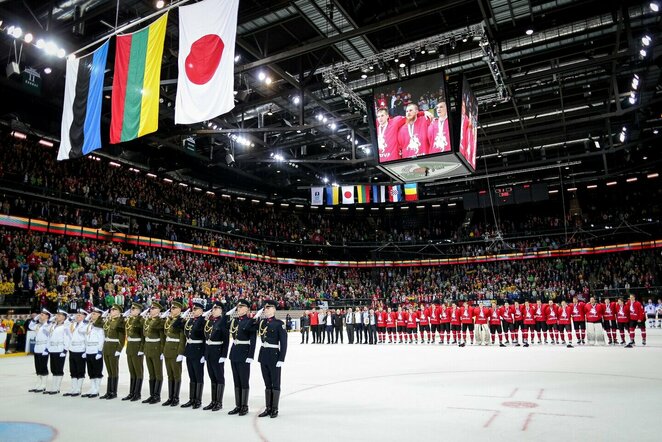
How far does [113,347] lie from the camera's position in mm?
8922

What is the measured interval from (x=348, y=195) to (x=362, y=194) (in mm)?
923

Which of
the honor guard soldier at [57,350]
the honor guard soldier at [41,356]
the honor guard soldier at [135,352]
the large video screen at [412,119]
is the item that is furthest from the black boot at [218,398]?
the large video screen at [412,119]

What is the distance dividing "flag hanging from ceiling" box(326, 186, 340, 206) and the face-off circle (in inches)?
825

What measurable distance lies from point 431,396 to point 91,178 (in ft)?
93.1

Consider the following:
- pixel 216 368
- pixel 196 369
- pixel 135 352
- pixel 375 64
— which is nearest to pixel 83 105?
pixel 135 352

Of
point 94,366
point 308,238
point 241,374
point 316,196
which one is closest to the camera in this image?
point 241,374

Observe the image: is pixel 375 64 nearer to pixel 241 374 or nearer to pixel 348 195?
pixel 241 374

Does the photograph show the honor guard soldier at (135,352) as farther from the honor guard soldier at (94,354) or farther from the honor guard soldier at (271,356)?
the honor guard soldier at (271,356)

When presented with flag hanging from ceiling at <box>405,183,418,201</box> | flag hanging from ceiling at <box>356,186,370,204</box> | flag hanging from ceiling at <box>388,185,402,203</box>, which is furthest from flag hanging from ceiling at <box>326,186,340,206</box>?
flag hanging from ceiling at <box>405,183,418,201</box>

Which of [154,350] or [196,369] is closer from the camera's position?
[196,369]

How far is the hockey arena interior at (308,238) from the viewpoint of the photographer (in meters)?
7.59

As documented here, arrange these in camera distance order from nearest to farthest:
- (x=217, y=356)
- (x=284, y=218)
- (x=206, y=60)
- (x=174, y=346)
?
(x=217, y=356), (x=174, y=346), (x=206, y=60), (x=284, y=218)

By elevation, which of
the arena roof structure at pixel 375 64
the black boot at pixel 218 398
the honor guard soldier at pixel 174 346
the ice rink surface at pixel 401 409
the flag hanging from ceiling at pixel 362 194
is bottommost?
the ice rink surface at pixel 401 409

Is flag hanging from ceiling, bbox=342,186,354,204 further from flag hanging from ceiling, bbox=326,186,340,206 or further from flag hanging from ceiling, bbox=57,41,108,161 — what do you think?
flag hanging from ceiling, bbox=57,41,108,161
